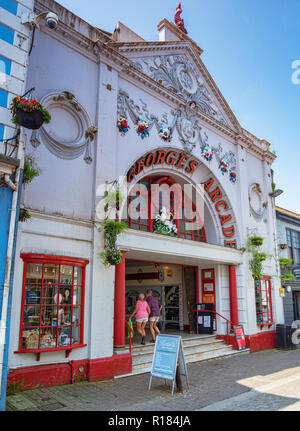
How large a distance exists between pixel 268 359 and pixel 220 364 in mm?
1915

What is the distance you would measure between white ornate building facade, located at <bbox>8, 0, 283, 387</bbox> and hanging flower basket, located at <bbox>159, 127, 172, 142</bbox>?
0.11ft

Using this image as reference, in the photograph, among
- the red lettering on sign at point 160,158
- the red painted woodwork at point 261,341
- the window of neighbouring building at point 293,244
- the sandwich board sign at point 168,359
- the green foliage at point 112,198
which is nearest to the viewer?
the sandwich board sign at point 168,359

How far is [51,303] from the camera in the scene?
733cm

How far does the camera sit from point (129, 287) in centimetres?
1606

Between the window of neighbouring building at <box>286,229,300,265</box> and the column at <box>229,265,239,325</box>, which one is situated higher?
the window of neighbouring building at <box>286,229,300,265</box>

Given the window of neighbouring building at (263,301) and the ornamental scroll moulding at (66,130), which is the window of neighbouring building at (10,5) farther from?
the window of neighbouring building at (263,301)

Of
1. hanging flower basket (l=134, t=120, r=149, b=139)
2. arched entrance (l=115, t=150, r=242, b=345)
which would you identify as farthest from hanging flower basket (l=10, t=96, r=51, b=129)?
hanging flower basket (l=134, t=120, r=149, b=139)

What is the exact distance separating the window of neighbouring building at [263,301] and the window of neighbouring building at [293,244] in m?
3.54

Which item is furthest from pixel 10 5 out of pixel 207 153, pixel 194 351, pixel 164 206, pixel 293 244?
pixel 293 244

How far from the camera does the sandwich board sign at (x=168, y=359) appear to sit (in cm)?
672

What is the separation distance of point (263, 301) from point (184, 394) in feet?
26.2

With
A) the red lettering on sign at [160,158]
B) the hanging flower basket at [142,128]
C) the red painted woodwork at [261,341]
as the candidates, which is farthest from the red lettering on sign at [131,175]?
the red painted woodwork at [261,341]

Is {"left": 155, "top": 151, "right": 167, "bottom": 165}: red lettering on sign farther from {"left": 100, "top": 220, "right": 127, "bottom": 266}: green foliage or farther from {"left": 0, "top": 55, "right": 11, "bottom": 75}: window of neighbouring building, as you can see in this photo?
{"left": 0, "top": 55, "right": 11, "bottom": 75}: window of neighbouring building

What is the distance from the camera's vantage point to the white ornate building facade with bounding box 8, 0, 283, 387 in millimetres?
7324
